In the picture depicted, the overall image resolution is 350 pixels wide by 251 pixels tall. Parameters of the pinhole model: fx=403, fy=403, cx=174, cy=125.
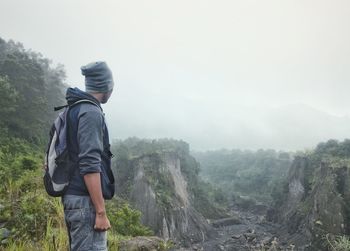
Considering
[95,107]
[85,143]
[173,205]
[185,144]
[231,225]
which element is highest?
[95,107]

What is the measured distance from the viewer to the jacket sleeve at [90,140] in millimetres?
2883

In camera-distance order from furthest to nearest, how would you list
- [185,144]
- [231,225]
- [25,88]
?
[185,144], [231,225], [25,88]

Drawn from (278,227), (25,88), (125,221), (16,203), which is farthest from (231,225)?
(16,203)

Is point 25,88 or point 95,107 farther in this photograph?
point 25,88

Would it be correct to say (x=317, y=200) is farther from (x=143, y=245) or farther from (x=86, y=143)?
(x=86, y=143)

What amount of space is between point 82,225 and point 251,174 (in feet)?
378

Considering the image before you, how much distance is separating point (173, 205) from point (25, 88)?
32.1 m

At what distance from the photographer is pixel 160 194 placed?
58.2m

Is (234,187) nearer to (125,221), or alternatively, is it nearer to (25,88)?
(25,88)

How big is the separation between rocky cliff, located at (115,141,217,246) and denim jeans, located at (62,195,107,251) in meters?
51.2

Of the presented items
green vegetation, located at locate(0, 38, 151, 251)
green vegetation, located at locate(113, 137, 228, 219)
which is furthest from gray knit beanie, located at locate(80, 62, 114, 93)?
green vegetation, located at locate(113, 137, 228, 219)

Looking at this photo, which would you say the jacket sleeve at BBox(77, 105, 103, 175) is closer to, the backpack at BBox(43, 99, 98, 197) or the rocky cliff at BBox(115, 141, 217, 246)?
the backpack at BBox(43, 99, 98, 197)

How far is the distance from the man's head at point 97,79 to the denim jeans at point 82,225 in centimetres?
86

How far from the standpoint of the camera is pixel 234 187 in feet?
386
